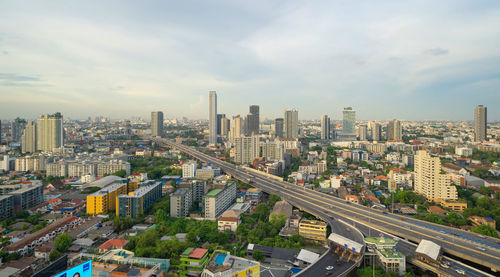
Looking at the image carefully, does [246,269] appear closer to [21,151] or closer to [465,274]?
[465,274]

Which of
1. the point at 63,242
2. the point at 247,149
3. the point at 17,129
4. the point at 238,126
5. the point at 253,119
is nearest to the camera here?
the point at 63,242

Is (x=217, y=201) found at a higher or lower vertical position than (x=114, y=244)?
higher

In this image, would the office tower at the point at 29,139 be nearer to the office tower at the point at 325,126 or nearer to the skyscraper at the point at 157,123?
the skyscraper at the point at 157,123

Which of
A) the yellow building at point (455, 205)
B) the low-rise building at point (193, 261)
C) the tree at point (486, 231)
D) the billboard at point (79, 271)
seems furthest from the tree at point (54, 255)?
the yellow building at point (455, 205)

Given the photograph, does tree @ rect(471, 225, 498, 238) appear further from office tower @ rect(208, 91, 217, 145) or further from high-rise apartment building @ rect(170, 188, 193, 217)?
office tower @ rect(208, 91, 217, 145)

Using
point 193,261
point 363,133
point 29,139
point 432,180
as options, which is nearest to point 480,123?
point 363,133

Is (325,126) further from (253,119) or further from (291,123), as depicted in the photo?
(253,119)

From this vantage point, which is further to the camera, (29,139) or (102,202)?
(29,139)
